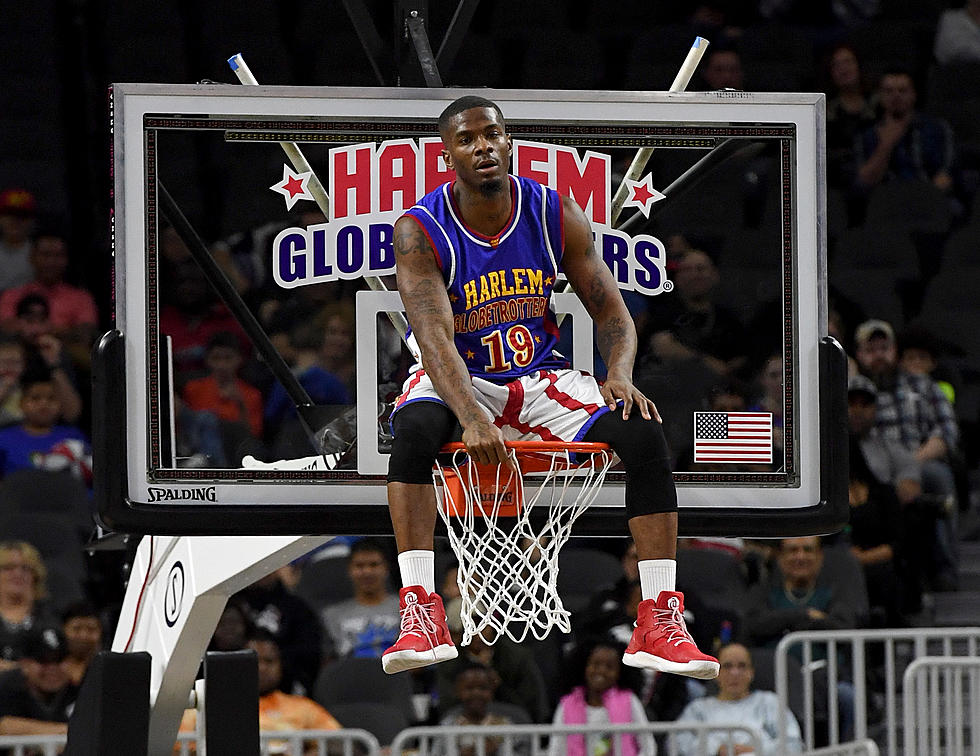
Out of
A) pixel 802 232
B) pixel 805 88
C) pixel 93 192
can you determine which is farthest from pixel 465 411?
pixel 805 88

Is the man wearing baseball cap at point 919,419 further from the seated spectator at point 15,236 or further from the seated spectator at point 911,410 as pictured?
the seated spectator at point 15,236

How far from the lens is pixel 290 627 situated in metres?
8.79

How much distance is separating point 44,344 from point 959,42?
625 cm

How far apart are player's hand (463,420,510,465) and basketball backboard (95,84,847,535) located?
54 cm

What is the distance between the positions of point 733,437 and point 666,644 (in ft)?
2.57

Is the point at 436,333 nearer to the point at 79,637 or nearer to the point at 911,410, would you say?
the point at 79,637

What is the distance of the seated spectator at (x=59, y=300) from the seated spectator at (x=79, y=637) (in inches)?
68.3

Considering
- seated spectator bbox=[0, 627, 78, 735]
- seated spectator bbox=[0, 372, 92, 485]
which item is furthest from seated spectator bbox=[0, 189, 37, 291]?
seated spectator bbox=[0, 627, 78, 735]

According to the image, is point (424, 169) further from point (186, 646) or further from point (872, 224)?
point (872, 224)

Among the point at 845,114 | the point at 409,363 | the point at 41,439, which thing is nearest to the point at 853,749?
the point at 409,363

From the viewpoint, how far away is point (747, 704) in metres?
8.42

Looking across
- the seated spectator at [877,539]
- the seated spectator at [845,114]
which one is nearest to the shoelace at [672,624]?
the seated spectator at [877,539]

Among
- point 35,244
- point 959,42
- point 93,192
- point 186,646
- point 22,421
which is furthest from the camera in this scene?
point 959,42

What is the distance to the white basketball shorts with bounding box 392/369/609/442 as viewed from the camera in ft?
14.2
